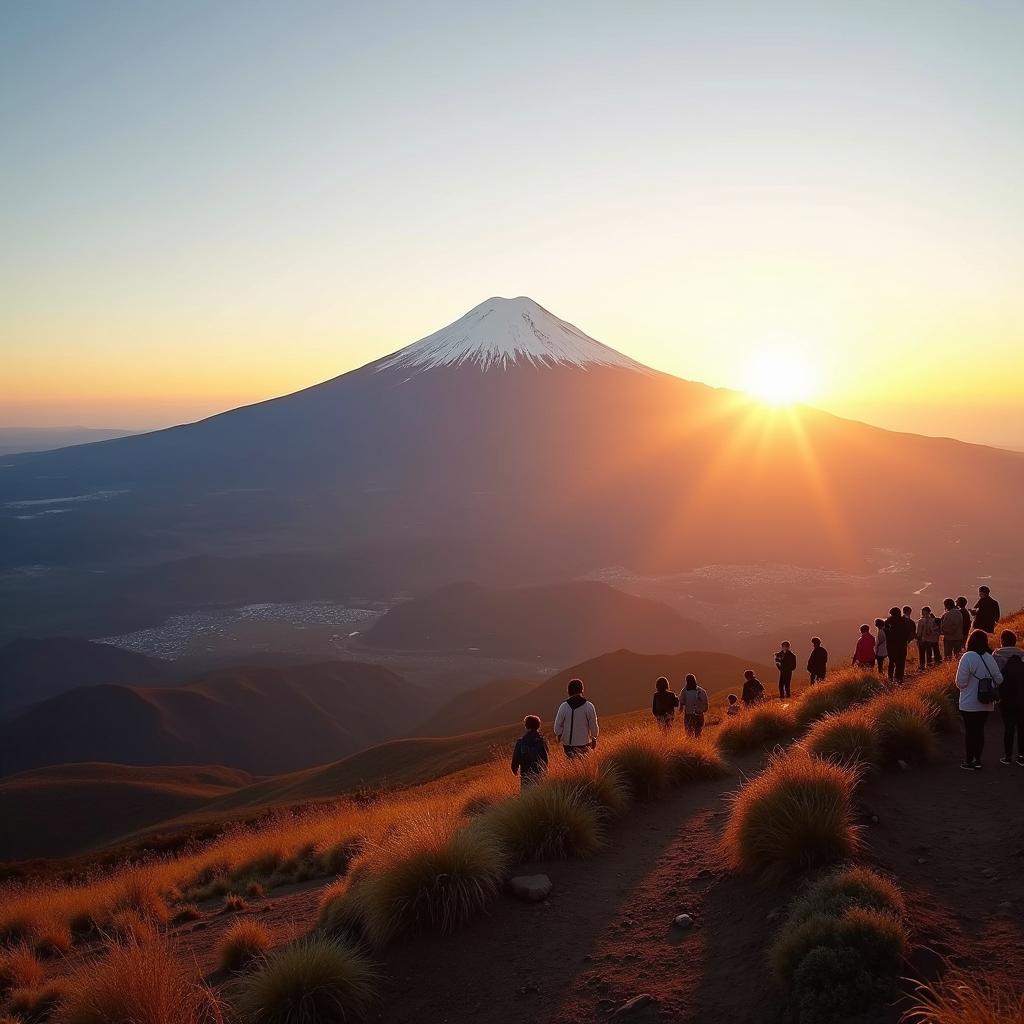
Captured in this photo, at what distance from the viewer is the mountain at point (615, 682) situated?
46613mm

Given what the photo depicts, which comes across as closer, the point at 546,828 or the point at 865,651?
the point at 546,828

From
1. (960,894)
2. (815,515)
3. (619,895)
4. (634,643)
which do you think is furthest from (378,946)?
A: (815,515)

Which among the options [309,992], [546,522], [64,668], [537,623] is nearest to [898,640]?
[309,992]

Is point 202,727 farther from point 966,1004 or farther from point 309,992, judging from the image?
point 966,1004

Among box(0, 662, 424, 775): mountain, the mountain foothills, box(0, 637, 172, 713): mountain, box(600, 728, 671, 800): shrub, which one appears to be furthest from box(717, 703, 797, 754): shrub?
the mountain foothills

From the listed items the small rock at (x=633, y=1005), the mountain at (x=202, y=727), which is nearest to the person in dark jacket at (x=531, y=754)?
the small rock at (x=633, y=1005)

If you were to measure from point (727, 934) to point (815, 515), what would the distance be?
584 ft

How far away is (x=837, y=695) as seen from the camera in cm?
Answer: 1193

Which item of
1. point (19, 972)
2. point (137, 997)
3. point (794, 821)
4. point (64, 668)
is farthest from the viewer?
point (64, 668)

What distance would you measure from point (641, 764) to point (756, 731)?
11.0 feet

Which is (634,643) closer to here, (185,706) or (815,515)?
(185,706)

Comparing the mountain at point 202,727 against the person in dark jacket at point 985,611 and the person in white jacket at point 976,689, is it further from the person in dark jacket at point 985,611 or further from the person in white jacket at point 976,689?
the person in white jacket at point 976,689

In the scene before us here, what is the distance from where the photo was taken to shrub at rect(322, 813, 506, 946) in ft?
18.9

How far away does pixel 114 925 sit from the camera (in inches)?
370
